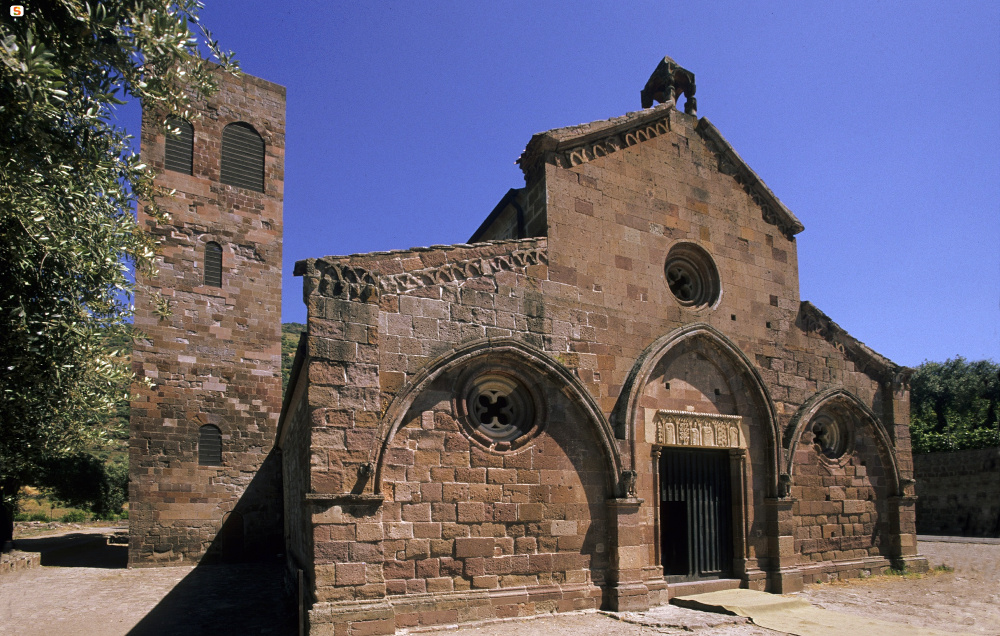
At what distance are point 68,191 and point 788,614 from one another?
404 inches

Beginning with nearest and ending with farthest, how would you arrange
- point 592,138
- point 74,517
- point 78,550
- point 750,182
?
1. point 592,138
2. point 750,182
3. point 78,550
4. point 74,517

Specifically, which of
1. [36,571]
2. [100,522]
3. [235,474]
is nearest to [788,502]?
[235,474]

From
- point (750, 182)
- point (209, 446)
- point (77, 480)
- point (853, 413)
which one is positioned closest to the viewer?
point (750, 182)

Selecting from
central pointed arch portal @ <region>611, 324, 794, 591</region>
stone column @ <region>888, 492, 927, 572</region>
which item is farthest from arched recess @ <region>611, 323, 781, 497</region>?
stone column @ <region>888, 492, 927, 572</region>

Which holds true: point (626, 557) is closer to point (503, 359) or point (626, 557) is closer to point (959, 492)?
point (503, 359)

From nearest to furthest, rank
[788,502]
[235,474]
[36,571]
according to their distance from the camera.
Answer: [788,502]
[36,571]
[235,474]

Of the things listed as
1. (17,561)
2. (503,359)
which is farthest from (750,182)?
(17,561)

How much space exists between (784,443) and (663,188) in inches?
199

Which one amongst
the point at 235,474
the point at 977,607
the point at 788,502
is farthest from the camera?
the point at 235,474

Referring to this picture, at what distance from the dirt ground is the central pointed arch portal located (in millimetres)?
1161

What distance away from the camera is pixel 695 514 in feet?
35.7

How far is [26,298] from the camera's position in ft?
19.3

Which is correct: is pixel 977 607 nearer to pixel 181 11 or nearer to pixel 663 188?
pixel 663 188

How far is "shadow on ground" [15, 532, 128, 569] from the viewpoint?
17.5m
